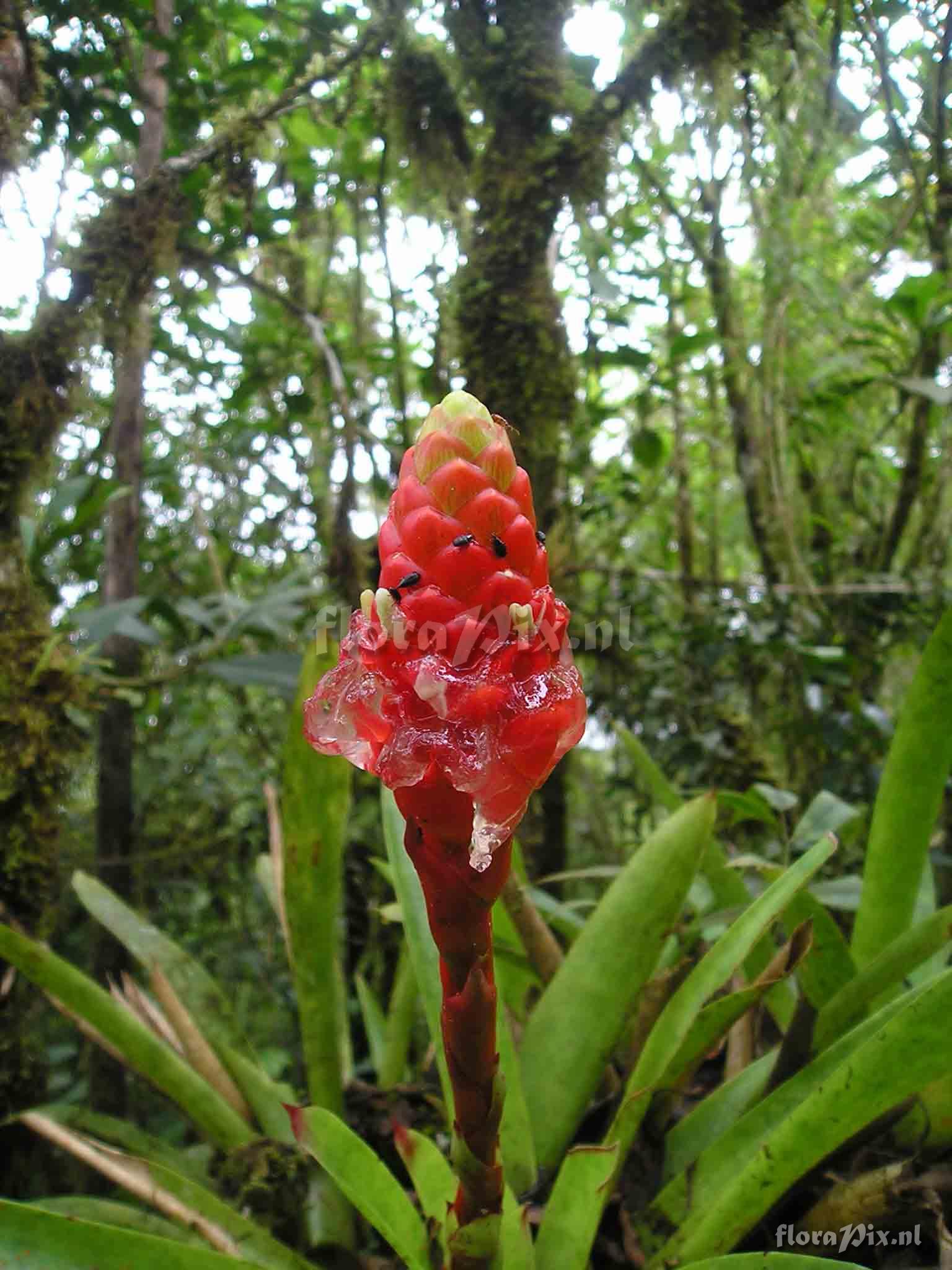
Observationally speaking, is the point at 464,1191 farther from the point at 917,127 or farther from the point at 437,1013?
the point at 917,127

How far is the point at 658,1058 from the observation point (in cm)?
81

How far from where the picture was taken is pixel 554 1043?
0.87 metres

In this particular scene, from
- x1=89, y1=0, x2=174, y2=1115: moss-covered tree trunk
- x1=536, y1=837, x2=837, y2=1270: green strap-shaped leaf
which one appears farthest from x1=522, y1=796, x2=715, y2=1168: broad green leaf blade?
x1=89, y1=0, x2=174, y2=1115: moss-covered tree trunk

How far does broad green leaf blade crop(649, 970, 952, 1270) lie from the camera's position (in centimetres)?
61

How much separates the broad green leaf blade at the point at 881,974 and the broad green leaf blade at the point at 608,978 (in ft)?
0.57

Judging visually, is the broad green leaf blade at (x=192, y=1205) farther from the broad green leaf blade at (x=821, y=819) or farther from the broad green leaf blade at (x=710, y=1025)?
the broad green leaf blade at (x=821, y=819)

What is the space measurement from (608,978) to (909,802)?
0.36 metres

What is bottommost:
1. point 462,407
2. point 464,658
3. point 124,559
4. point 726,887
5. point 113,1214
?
point 113,1214

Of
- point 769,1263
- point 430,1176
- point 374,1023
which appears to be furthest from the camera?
point 374,1023

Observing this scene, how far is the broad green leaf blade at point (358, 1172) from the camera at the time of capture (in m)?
0.65

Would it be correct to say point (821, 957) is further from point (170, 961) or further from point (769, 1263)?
point (170, 961)

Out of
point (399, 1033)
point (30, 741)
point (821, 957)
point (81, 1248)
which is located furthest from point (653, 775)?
point (30, 741)

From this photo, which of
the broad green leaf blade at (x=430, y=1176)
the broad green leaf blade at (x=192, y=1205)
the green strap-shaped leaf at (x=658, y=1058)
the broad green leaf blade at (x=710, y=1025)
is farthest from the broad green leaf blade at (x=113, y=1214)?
the broad green leaf blade at (x=710, y=1025)

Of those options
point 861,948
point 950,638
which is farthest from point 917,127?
point 861,948
